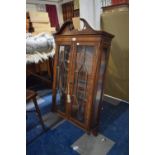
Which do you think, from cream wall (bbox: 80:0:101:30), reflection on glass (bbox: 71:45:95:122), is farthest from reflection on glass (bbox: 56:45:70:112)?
cream wall (bbox: 80:0:101:30)

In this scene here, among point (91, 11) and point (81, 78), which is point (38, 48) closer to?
point (91, 11)

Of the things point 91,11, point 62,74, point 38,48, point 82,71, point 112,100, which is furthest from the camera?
point 38,48

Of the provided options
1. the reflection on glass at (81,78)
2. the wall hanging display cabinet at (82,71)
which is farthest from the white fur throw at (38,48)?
the reflection on glass at (81,78)

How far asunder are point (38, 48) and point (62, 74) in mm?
909

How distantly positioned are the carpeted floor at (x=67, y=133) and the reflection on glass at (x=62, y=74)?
0.25 m

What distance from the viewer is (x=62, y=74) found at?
86.8 inches

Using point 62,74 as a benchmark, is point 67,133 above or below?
below

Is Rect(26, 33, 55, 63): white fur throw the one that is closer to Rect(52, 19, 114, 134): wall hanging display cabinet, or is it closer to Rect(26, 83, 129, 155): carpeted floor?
Rect(52, 19, 114, 134): wall hanging display cabinet

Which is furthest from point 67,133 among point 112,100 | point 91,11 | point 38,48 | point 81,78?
point 91,11

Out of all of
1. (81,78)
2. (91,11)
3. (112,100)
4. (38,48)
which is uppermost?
(91,11)

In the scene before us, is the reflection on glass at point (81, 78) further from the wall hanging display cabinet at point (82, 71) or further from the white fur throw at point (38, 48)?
the white fur throw at point (38, 48)

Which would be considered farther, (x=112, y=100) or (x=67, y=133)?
(x=112, y=100)

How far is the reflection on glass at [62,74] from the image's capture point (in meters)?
2.11
